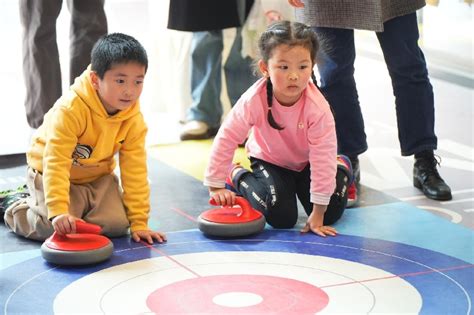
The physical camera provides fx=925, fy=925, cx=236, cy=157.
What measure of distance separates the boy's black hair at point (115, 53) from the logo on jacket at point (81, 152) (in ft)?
0.69

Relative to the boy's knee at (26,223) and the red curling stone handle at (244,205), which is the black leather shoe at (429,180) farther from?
the boy's knee at (26,223)

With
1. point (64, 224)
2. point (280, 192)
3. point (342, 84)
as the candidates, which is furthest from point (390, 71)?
point (64, 224)

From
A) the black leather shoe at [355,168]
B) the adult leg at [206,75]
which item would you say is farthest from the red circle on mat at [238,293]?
the adult leg at [206,75]

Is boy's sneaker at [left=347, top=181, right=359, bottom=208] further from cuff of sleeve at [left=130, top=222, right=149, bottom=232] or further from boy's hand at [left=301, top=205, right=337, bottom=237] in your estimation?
cuff of sleeve at [left=130, top=222, right=149, bottom=232]

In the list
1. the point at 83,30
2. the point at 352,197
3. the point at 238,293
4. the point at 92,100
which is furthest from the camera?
the point at 83,30

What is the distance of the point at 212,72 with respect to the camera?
13.2 ft

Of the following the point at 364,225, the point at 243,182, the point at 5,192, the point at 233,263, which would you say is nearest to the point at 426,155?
the point at 364,225

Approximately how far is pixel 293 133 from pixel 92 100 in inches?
24.2

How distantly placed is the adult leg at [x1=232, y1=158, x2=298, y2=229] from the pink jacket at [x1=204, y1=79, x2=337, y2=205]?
3.4 inches

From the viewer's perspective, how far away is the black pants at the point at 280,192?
2771 millimetres

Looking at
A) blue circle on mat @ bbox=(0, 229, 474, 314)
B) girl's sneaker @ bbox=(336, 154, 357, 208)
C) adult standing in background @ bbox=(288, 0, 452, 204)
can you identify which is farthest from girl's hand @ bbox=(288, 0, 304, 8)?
blue circle on mat @ bbox=(0, 229, 474, 314)

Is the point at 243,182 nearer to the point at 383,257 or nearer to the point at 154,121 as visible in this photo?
the point at 383,257

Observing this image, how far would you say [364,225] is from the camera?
2.79 m

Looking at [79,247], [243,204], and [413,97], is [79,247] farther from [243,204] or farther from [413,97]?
[413,97]
